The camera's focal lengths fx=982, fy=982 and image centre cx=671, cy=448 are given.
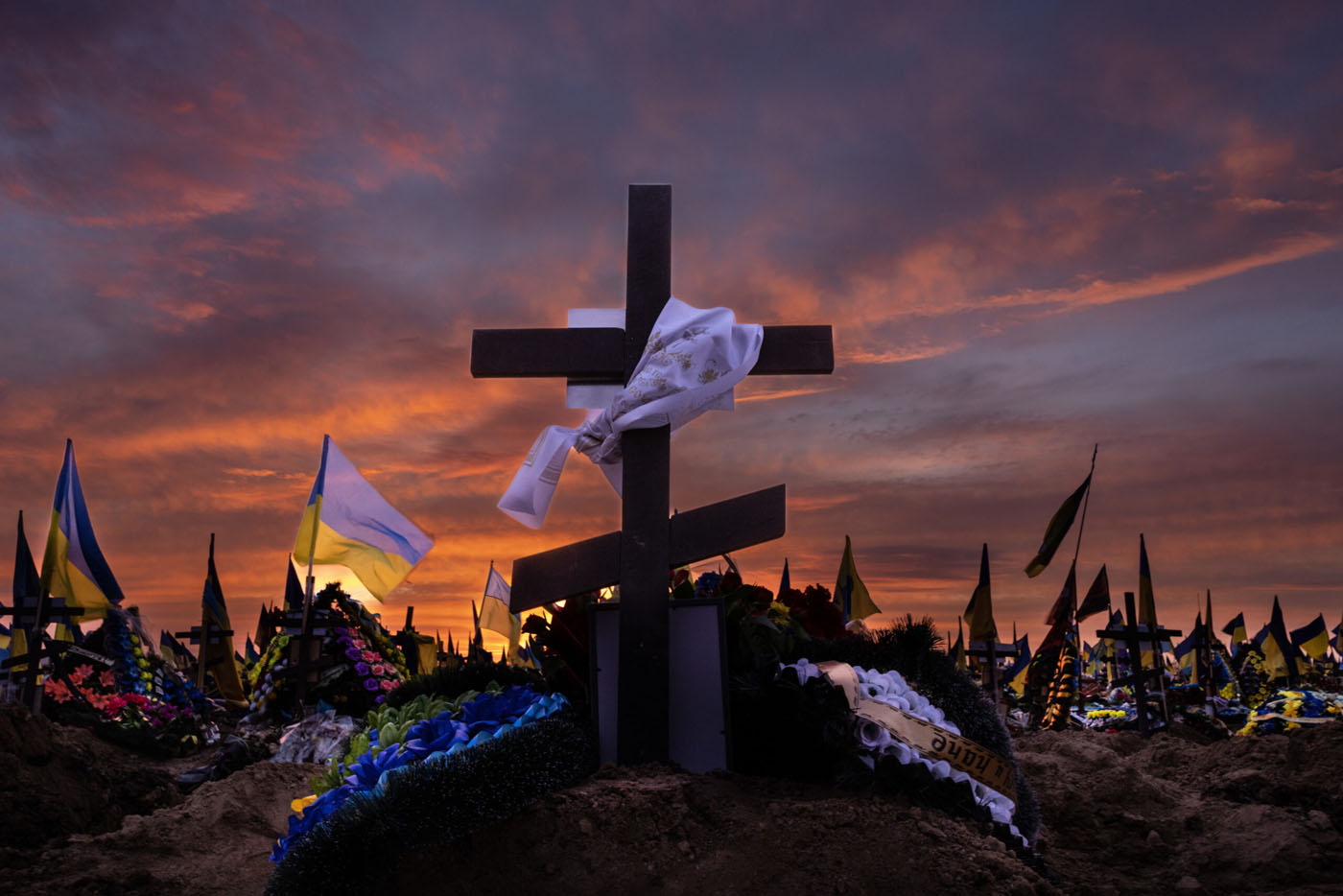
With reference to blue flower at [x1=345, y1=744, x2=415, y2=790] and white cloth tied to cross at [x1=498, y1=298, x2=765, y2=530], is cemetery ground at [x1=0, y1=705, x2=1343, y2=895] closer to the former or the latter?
blue flower at [x1=345, y1=744, x2=415, y2=790]

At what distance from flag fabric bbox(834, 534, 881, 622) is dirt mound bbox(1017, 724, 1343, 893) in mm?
11157

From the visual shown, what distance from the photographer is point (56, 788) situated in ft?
26.6

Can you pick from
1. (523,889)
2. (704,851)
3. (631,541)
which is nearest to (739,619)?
(631,541)

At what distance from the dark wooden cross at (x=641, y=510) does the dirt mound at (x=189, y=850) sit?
2.93 m

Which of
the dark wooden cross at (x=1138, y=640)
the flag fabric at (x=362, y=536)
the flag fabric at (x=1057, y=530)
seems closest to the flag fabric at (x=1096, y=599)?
the dark wooden cross at (x=1138, y=640)

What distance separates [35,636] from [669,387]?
11.0 m

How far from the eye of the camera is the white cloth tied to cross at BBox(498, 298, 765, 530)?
515 centimetres

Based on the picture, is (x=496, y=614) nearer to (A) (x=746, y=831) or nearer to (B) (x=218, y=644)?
(B) (x=218, y=644)

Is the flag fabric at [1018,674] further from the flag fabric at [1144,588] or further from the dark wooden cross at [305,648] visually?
the dark wooden cross at [305,648]

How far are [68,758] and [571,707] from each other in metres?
6.18

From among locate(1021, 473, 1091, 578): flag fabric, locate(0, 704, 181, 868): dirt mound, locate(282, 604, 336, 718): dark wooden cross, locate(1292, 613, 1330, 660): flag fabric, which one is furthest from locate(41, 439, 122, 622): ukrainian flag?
locate(1292, 613, 1330, 660): flag fabric

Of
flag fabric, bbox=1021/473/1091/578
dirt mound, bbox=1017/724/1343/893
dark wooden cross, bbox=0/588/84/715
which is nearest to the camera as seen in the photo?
dirt mound, bbox=1017/724/1343/893

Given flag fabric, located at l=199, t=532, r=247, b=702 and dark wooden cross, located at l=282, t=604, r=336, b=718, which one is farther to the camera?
flag fabric, located at l=199, t=532, r=247, b=702

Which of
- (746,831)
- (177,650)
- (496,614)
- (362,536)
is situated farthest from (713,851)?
(177,650)
